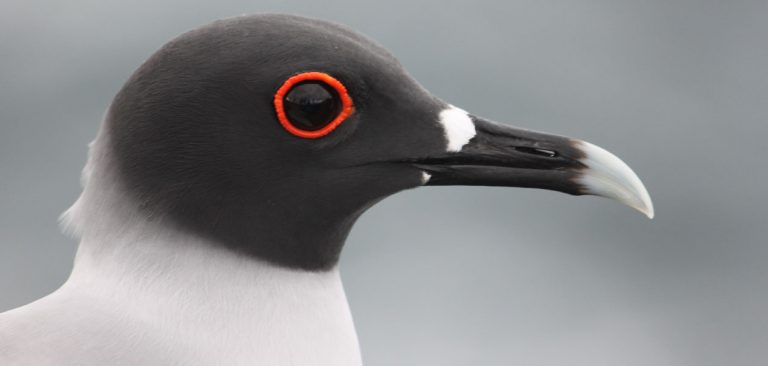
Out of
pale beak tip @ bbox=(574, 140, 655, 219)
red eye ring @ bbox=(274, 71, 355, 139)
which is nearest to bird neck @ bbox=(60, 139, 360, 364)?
red eye ring @ bbox=(274, 71, 355, 139)

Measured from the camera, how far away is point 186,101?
1408 millimetres

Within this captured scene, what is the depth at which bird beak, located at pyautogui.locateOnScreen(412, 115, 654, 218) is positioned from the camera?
1532 mm

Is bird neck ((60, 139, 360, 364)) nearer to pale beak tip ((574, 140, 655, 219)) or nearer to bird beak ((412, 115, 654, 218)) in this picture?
bird beak ((412, 115, 654, 218))

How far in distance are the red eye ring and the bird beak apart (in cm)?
12

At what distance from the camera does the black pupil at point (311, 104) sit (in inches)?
55.6

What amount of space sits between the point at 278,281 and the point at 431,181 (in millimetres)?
224

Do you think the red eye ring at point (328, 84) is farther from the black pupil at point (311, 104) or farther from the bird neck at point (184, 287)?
the bird neck at point (184, 287)

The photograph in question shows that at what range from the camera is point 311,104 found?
142 cm

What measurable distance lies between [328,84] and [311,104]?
0.03m

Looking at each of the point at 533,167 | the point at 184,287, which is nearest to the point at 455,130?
the point at 533,167

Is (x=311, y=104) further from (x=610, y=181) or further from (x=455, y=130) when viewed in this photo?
(x=610, y=181)

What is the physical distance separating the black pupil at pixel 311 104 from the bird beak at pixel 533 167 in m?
0.14

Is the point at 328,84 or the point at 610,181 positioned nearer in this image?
the point at 328,84

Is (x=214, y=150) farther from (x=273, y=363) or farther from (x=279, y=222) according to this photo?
(x=273, y=363)
